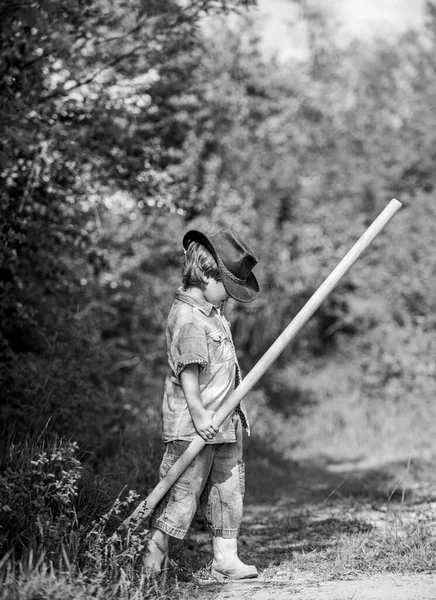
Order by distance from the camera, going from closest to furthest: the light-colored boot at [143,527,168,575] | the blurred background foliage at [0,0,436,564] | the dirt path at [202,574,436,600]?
the dirt path at [202,574,436,600] < the light-colored boot at [143,527,168,575] < the blurred background foliage at [0,0,436,564]

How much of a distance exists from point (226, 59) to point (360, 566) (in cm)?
1157

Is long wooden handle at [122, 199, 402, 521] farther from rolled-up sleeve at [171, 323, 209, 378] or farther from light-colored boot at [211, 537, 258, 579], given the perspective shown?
light-colored boot at [211, 537, 258, 579]

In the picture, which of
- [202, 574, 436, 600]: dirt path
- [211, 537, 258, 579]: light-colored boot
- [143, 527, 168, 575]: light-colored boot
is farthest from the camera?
[211, 537, 258, 579]: light-colored boot

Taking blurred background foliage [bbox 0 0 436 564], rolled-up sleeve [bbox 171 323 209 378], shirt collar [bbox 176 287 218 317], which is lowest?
blurred background foliage [bbox 0 0 436 564]

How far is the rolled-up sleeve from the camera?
12.4 ft

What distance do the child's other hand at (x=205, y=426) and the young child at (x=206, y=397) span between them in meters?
0.03

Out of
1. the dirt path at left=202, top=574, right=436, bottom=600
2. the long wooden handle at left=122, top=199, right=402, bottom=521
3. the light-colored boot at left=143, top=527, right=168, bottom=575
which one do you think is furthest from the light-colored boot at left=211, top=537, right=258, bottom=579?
the long wooden handle at left=122, top=199, right=402, bottom=521

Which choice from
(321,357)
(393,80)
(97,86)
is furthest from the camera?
(393,80)

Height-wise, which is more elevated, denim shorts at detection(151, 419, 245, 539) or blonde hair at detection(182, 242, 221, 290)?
blonde hair at detection(182, 242, 221, 290)

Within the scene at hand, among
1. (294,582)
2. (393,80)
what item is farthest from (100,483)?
(393,80)

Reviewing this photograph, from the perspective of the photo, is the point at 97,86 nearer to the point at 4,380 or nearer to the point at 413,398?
the point at 4,380

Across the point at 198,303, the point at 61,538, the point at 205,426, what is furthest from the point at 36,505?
the point at 198,303

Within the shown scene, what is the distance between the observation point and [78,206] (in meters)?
6.94

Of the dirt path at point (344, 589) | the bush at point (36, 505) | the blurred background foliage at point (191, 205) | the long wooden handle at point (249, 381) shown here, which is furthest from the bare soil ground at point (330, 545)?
the blurred background foliage at point (191, 205)
